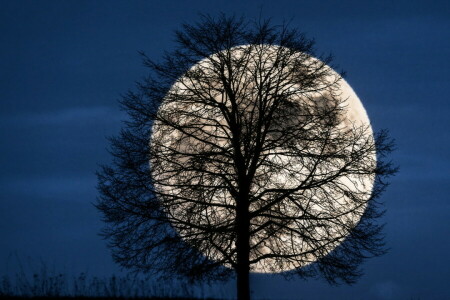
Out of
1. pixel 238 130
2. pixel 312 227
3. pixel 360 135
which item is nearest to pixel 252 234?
pixel 312 227

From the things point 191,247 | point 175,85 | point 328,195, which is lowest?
point 191,247

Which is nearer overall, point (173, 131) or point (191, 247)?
point (191, 247)

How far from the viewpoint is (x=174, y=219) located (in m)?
19.7

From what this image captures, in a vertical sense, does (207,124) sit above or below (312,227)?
above

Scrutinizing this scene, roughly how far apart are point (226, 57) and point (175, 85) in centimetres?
174

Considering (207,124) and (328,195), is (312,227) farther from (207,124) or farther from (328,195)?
(207,124)

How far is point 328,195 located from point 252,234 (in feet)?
7.98

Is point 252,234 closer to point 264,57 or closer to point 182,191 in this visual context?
point 182,191

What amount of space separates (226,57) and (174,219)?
4.98m

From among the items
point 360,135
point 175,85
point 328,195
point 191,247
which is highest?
point 175,85

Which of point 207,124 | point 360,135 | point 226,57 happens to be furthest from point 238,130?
point 360,135

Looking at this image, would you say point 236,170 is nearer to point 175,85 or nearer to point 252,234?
point 252,234

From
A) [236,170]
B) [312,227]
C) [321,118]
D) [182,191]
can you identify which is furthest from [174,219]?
[321,118]

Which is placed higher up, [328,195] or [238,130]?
[238,130]
